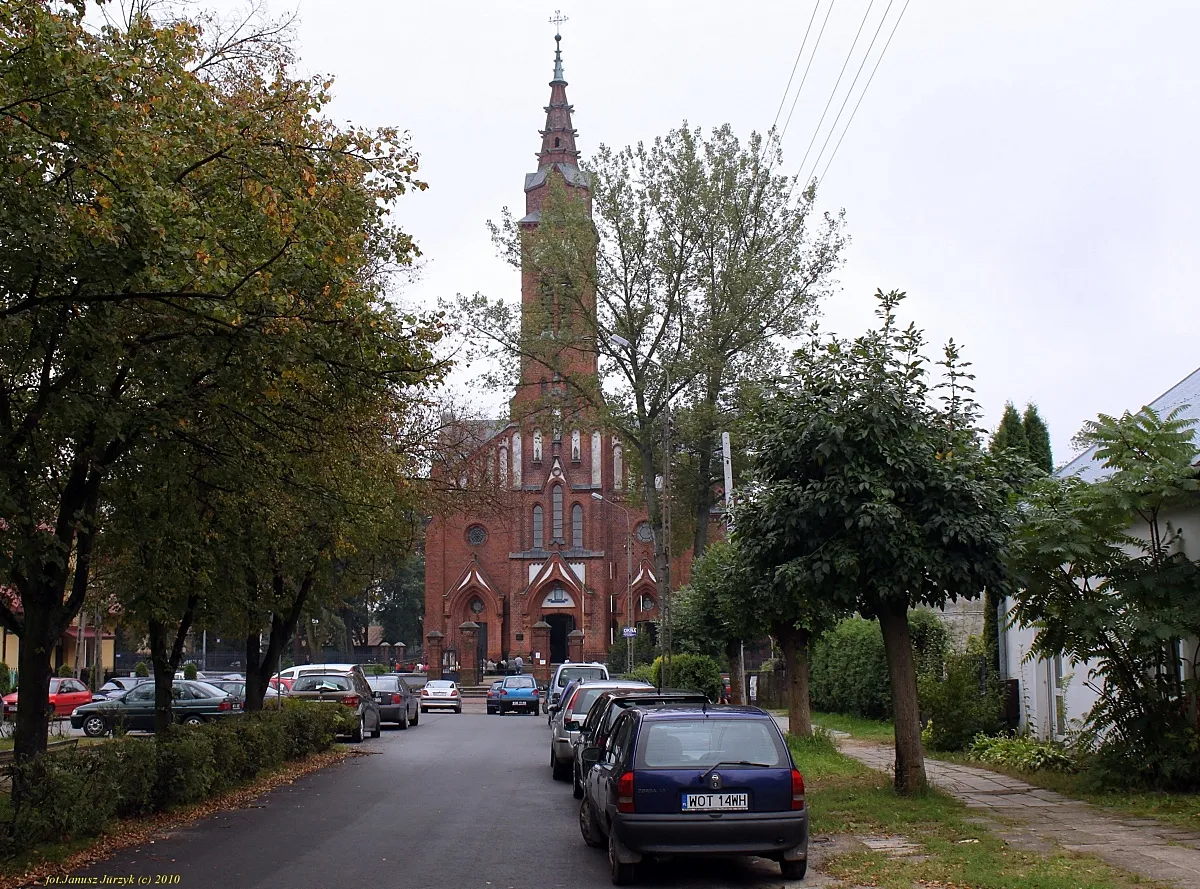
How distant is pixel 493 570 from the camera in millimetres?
66125

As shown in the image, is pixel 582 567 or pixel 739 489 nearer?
pixel 739 489

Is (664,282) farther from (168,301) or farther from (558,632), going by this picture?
(558,632)

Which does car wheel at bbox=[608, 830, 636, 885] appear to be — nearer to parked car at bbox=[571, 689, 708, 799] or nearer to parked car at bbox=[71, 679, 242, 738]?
parked car at bbox=[571, 689, 708, 799]

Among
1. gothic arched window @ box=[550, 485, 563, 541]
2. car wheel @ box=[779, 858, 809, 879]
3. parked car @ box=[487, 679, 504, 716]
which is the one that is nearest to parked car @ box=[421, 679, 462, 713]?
parked car @ box=[487, 679, 504, 716]

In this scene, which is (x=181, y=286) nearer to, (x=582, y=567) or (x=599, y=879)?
(x=599, y=879)

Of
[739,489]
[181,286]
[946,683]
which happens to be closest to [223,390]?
[181,286]

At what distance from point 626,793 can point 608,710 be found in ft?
15.4

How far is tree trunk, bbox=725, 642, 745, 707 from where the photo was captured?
3102cm

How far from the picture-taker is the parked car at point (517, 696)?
44719 millimetres

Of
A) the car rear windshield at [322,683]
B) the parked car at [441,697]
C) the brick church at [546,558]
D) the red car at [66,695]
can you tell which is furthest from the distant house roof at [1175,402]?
the brick church at [546,558]

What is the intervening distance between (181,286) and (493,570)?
5685cm

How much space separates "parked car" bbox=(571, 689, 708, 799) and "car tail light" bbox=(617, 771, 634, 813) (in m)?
2.14

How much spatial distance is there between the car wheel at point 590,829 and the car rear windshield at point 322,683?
18240 millimetres

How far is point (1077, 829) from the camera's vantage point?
11602 millimetres
